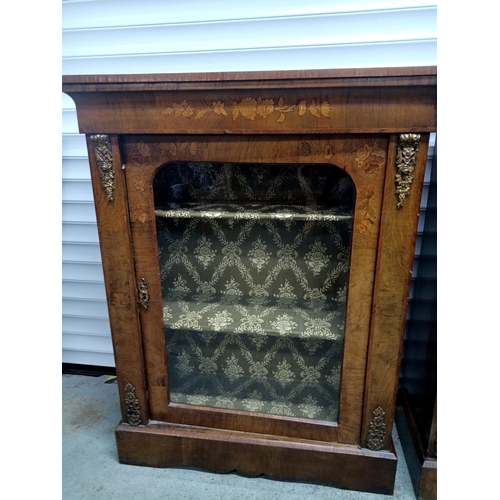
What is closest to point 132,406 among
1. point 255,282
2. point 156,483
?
point 156,483

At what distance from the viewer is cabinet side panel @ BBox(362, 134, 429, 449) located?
73 centimetres

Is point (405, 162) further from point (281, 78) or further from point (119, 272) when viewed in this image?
point (119, 272)

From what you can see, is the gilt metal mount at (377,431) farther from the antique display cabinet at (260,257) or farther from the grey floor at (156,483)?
the grey floor at (156,483)

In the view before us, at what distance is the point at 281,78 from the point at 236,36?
50 cm

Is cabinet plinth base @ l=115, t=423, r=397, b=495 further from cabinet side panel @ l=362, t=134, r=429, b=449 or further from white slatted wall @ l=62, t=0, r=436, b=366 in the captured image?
white slatted wall @ l=62, t=0, r=436, b=366

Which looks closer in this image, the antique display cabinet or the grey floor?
the antique display cabinet

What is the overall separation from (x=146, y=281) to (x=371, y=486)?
0.80 metres

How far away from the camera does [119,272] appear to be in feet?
2.85

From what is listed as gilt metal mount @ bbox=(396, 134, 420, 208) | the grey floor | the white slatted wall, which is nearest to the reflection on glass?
gilt metal mount @ bbox=(396, 134, 420, 208)

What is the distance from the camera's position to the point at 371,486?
93 cm

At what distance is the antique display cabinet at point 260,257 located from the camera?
2.34 feet

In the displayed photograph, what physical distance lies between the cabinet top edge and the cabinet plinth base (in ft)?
2.84

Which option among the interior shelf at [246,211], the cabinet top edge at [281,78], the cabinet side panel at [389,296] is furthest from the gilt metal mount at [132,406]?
the cabinet top edge at [281,78]
